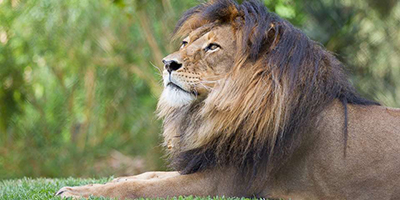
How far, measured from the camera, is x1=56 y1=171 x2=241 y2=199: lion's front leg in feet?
11.1

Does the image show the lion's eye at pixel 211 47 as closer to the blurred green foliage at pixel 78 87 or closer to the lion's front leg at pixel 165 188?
the lion's front leg at pixel 165 188

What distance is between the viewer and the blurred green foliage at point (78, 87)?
8.66 m

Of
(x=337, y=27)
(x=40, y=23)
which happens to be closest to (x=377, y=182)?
(x=337, y=27)

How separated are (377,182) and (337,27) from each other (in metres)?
3.21

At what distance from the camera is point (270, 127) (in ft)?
11.4

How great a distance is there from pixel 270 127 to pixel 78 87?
6.14 metres

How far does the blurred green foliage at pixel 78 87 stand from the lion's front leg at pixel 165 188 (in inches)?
183

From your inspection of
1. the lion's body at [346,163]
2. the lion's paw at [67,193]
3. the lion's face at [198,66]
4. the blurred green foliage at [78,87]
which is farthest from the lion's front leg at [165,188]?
the blurred green foliage at [78,87]

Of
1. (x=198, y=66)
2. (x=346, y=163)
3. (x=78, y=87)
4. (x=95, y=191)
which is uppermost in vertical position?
(x=198, y=66)

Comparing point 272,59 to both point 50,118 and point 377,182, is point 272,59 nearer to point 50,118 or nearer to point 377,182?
point 377,182

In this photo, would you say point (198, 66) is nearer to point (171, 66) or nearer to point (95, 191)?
point (171, 66)

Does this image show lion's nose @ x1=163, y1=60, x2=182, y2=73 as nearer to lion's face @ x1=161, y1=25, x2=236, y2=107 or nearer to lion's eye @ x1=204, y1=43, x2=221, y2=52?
lion's face @ x1=161, y1=25, x2=236, y2=107

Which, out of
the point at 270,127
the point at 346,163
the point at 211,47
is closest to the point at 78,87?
the point at 211,47

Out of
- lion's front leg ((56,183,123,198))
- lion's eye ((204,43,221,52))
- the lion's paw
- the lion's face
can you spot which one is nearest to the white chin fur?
the lion's face
